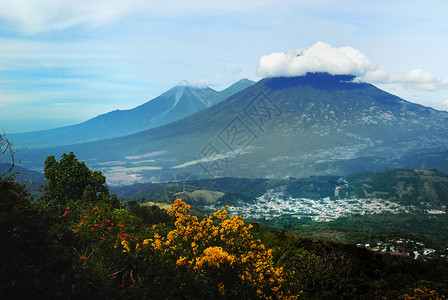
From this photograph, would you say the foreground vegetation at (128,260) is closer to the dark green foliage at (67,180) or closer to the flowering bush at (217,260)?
the flowering bush at (217,260)

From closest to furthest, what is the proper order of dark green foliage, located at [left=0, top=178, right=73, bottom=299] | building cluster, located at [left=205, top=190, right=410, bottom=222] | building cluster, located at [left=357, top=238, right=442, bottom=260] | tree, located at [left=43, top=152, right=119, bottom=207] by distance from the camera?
dark green foliage, located at [left=0, top=178, right=73, bottom=299] < tree, located at [left=43, top=152, right=119, bottom=207] < building cluster, located at [left=357, top=238, right=442, bottom=260] < building cluster, located at [left=205, top=190, right=410, bottom=222]

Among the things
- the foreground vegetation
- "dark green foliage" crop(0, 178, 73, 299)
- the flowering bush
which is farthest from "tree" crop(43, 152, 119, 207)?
"dark green foliage" crop(0, 178, 73, 299)

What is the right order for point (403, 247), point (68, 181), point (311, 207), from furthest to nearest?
1. point (311, 207)
2. point (403, 247)
3. point (68, 181)

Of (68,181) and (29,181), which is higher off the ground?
(29,181)

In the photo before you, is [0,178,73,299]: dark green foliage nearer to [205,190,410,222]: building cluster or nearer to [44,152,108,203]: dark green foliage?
[44,152,108,203]: dark green foliage

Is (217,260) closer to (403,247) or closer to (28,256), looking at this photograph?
(28,256)

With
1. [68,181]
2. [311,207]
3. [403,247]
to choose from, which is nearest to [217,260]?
[68,181]

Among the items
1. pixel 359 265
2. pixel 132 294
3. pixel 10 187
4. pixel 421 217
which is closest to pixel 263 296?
pixel 132 294

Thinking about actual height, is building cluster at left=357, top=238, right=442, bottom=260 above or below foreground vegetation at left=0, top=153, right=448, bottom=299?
below

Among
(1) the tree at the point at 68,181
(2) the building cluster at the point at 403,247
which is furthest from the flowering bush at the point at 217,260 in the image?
(2) the building cluster at the point at 403,247

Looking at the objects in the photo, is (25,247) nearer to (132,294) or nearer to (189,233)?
(132,294)

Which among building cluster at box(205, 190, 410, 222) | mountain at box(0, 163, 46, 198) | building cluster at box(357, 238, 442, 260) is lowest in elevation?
building cluster at box(205, 190, 410, 222)

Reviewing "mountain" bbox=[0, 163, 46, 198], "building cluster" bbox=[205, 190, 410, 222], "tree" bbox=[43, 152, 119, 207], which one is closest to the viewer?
"mountain" bbox=[0, 163, 46, 198]
